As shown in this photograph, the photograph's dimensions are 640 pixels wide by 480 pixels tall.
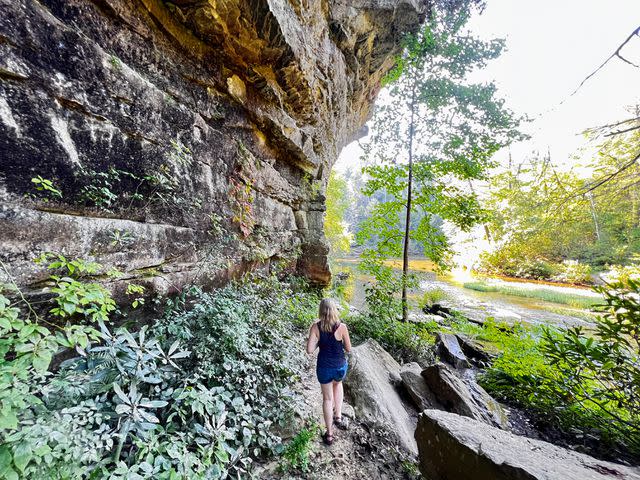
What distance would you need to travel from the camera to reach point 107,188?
8.02 ft

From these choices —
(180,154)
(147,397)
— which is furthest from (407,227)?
(147,397)

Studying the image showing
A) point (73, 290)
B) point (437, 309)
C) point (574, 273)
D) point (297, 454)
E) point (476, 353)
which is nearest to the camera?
point (73, 290)

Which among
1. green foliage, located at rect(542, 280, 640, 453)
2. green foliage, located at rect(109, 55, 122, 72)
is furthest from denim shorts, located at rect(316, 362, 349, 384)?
green foliage, located at rect(109, 55, 122, 72)

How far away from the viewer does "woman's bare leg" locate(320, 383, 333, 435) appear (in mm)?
2630

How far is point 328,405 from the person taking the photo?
266 centimetres

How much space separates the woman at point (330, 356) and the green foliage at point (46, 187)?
273 centimetres

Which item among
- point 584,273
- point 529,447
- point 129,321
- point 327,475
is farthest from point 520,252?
point 129,321

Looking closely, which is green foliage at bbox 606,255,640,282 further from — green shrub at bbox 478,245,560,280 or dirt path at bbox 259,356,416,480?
green shrub at bbox 478,245,560,280

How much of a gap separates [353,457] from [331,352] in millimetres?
1091

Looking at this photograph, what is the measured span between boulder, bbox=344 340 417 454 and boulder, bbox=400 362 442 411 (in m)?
0.21

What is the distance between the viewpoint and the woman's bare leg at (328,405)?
2.63m

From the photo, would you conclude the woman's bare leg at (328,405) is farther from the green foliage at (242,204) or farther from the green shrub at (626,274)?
the green shrub at (626,274)

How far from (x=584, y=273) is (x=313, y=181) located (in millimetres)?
23360

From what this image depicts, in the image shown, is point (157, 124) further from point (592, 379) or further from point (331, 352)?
point (592, 379)
